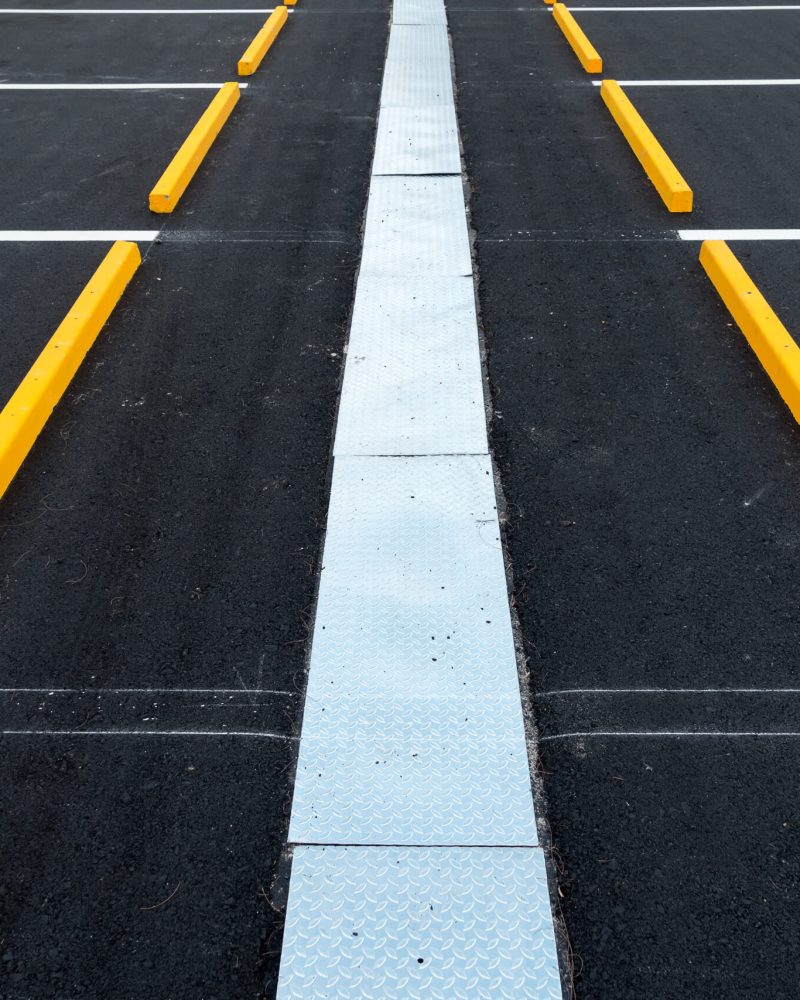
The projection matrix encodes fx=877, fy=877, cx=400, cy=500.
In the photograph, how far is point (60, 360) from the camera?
529 centimetres

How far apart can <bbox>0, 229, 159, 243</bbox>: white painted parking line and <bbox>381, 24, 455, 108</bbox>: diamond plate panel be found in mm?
3597

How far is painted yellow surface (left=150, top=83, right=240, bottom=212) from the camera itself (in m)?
7.18

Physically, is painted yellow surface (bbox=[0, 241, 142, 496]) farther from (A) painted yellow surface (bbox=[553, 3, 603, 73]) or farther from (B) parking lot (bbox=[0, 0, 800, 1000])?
(A) painted yellow surface (bbox=[553, 3, 603, 73])

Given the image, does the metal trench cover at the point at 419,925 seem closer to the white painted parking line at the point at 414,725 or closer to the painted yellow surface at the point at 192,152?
the white painted parking line at the point at 414,725

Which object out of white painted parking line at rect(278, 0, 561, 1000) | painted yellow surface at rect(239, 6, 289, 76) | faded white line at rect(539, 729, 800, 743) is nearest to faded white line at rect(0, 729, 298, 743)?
white painted parking line at rect(278, 0, 561, 1000)

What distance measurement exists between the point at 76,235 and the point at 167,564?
3.85 metres

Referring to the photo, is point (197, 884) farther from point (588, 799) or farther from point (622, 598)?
point (622, 598)

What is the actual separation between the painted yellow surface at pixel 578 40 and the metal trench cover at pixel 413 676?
7.50m

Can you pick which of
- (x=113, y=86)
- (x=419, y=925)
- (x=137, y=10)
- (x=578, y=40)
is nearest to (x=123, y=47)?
(x=113, y=86)

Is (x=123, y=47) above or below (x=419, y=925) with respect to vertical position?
above

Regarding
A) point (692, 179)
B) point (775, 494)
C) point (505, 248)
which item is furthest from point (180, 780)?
point (692, 179)

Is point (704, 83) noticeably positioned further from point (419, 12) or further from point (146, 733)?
point (146, 733)

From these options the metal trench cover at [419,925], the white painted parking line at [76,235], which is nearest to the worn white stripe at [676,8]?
the white painted parking line at [76,235]

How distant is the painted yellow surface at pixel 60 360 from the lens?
4.70 m
